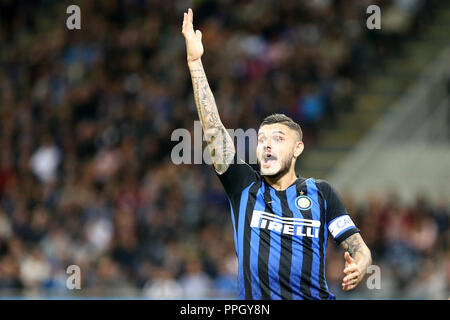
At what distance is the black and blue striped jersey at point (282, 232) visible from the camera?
5.25m

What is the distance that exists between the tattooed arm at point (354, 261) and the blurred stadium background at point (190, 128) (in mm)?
6217

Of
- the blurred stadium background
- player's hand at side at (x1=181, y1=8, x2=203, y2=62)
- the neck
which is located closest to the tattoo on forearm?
the neck

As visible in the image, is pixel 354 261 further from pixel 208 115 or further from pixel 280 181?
pixel 208 115

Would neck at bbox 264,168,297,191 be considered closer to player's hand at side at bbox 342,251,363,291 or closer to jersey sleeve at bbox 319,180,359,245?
jersey sleeve at bbox 319,180,359,245

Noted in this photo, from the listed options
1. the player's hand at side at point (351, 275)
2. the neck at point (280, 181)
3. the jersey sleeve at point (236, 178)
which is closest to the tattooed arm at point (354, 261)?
the player's hand at side at point (351, 275)

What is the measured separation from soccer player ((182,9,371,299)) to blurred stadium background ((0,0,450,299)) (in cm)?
620

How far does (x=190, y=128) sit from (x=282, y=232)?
9.39m

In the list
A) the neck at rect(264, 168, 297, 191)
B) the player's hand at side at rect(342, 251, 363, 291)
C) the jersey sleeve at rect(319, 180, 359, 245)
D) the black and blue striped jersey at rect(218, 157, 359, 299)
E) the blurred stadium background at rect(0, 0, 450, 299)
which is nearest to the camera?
the player's hand at side at rect(342, 251, 363, 291)

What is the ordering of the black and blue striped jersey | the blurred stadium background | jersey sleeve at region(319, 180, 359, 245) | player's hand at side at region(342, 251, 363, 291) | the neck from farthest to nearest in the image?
the blurred stadium background < the neck < jersey sleeve at region(319, 180, 359, 245) < the black and blue striped jersey < player's hand at side at region(342, 251, 363, 291)

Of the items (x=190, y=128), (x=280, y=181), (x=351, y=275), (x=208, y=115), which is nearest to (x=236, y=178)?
(x=280, y=181)

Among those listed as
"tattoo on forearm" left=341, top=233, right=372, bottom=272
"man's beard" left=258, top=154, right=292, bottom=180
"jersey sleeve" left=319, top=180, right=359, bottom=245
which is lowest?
"tattoo on forearm" left=341, top=233, right=372, bottom=272

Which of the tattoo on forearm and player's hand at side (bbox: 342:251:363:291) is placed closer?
player's hand at side (bbox: 342:251:363:291)

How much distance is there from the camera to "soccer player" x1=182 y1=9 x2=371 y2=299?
5.27 meters
